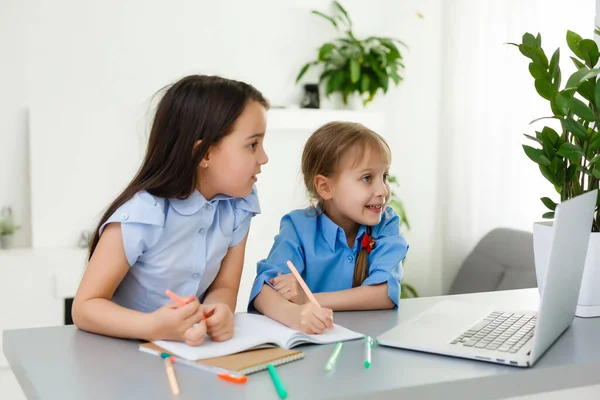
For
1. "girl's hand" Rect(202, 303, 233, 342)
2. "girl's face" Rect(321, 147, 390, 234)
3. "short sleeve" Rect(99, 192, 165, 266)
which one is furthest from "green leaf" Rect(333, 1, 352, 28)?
"girl's hand" Rect(202, 303, 233, 342)

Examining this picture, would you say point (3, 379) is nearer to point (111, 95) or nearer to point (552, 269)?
point (111, 95)

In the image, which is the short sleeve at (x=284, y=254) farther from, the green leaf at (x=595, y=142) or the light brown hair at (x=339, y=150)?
the green leaf at (x=595, y=142)

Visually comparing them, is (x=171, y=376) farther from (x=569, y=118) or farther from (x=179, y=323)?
→ (x=569, y=118)

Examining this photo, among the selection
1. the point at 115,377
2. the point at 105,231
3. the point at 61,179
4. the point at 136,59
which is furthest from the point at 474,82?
the point at 115,377

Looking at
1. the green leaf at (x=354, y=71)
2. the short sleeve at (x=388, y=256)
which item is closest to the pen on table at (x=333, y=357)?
the short sleeve at (x=388, y=256)

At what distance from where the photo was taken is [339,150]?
6.22 feet

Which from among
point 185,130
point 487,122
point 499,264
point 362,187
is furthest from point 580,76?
point 487,122

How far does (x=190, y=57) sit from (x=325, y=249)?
2.15m

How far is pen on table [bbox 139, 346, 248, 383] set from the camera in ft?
3.59

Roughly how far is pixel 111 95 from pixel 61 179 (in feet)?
1.55

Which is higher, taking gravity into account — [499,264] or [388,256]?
[388,256]

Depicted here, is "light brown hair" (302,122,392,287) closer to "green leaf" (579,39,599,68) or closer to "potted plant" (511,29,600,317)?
"potted plant" (511,29,600,317)

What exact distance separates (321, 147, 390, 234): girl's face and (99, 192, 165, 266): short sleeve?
52 cm

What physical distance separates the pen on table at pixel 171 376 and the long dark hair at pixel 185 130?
50 centimetres
